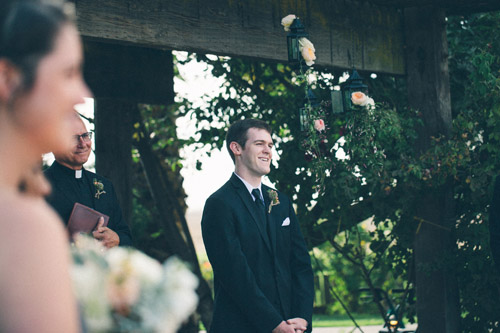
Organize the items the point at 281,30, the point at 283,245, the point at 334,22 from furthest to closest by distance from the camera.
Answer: the point at 334,22
the point at 281,30
the point at 283,245

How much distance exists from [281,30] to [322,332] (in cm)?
557

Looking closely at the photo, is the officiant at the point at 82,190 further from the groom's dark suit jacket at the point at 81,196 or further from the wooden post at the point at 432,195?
the wooden post at the point at 432,195

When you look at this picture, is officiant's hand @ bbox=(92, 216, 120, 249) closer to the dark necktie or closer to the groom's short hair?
the dark necktie

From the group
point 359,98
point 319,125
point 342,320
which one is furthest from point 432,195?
point 342,320

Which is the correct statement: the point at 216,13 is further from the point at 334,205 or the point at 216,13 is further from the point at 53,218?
the point at 53,218

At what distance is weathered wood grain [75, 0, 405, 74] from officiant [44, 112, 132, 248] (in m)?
0.62


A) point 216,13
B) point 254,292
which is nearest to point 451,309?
point 254,292

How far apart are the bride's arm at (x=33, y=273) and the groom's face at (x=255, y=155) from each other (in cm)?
275

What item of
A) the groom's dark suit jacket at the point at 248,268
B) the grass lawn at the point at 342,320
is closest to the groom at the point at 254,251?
the groom's dark suit jacket at the point at 248,268

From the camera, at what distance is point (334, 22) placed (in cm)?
501

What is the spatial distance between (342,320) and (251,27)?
7047 millimetres

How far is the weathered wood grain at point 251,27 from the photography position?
3.78m

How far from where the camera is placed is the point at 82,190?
3.50m

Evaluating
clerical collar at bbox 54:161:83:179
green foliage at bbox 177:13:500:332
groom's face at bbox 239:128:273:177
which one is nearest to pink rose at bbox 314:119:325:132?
green foliage at bbox 177:13:500:332
